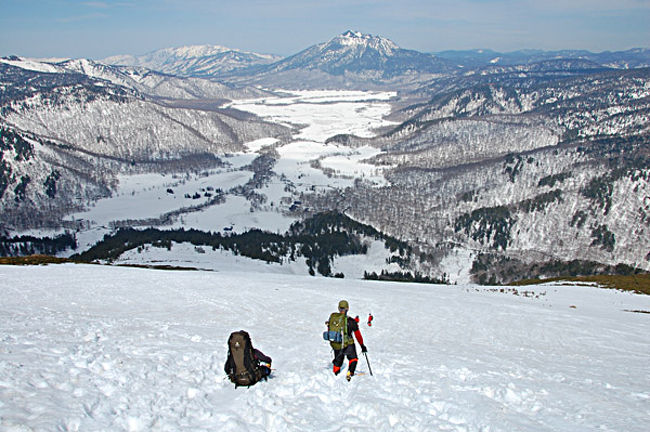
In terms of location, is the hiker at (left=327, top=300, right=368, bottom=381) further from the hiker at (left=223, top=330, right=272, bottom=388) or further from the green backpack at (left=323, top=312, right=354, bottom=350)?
the hiker at (left=223, top=330, right=272, bottom=388)

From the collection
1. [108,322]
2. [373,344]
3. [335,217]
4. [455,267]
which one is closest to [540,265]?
[455,267]

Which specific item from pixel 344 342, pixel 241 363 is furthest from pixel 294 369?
pixel 241 363

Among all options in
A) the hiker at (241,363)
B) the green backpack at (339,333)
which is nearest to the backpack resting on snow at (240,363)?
the hiker at (241,363)

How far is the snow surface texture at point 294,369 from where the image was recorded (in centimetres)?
1293

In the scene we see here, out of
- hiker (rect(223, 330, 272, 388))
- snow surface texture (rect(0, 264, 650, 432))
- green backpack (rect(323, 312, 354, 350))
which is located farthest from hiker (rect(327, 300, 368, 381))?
hiker (rect(223, 330, 272, 388))

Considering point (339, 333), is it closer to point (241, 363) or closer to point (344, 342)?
point (344, 342)

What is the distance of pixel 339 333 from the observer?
1675 cm

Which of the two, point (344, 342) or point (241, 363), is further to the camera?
point (344, 342)

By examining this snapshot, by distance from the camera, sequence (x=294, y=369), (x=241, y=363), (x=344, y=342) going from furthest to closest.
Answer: (x=294, y=369)
(x=344, y=342)
(x=241, y=363)

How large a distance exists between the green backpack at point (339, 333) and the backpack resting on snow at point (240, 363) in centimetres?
328

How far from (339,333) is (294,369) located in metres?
2.46

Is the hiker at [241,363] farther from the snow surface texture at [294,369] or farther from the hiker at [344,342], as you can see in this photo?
the hiker at [344,342]

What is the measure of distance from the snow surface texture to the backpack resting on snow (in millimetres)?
436

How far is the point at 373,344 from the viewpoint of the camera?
895 inches
